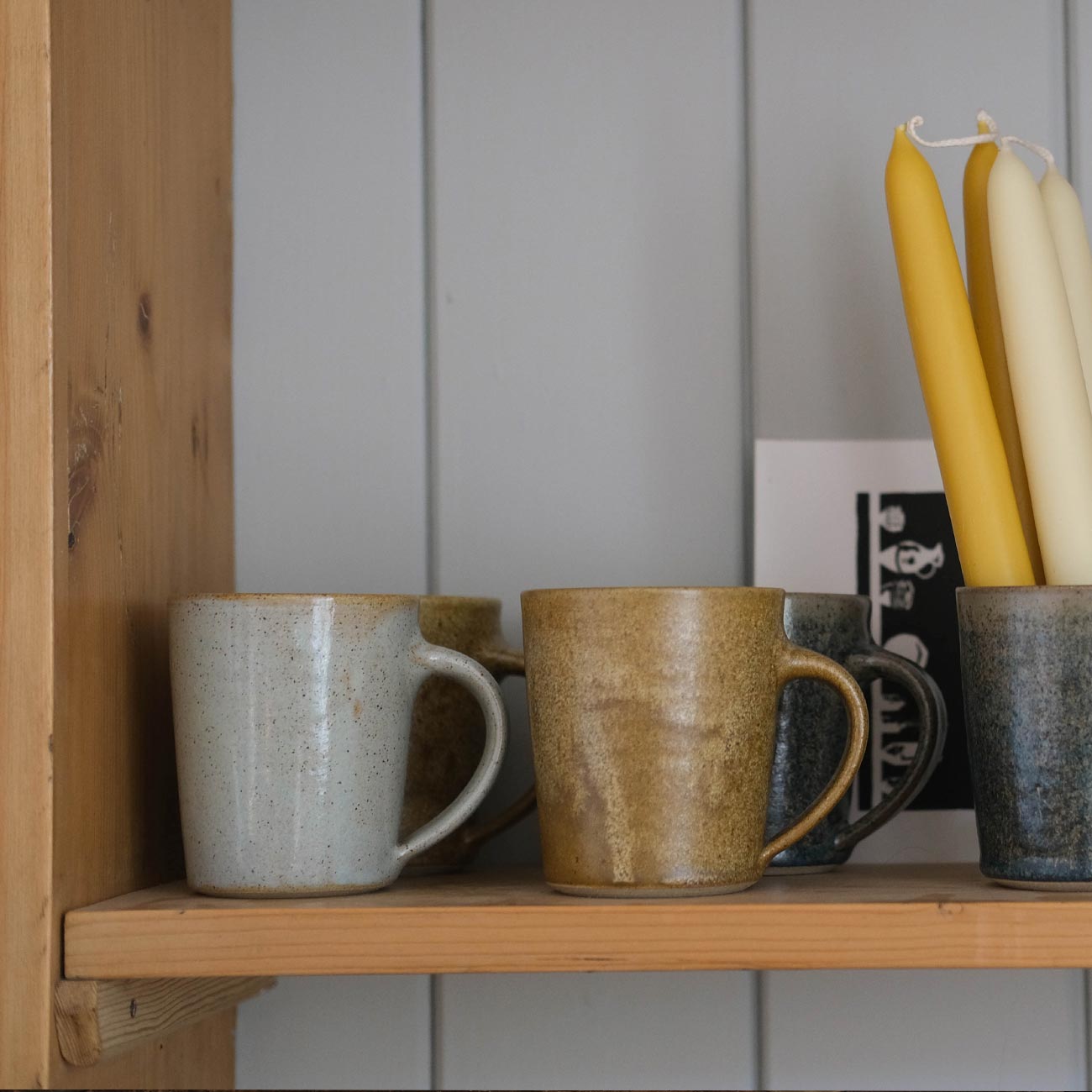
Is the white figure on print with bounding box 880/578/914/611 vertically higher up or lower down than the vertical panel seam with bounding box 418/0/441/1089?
lower down

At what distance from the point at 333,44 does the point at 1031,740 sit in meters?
0.39

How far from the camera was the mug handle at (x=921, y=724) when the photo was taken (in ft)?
1.41

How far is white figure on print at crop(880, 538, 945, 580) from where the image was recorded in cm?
51

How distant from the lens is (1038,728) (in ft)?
1.22

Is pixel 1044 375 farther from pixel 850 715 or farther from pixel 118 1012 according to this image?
pixel 118 1012

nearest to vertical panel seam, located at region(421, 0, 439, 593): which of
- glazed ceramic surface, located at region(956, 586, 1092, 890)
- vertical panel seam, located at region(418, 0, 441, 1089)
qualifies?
vertical panel seam, located at region(418, 0, 441, 1089)

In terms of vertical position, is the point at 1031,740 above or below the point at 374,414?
below

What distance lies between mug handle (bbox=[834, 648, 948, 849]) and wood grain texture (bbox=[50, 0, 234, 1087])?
23 centimetres

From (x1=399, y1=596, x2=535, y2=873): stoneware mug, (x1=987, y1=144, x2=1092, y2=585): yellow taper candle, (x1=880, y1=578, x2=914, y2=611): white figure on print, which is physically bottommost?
(x1=399, y1=596, x2=535, y2=873): stoneware mug

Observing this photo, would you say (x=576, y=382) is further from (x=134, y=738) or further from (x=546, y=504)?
(x=134, y=738)

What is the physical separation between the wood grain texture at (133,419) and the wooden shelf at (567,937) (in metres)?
0.03

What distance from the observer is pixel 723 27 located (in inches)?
20.9

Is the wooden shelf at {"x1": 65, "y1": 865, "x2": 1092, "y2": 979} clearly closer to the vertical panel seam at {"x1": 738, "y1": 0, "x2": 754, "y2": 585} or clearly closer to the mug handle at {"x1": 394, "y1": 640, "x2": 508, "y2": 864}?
the mug handle at {"x1": 394, "y1": 640, "x2": 508, "y2": 864}

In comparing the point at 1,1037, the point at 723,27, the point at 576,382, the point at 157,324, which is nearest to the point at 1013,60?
the point at 723,27
